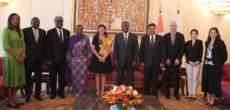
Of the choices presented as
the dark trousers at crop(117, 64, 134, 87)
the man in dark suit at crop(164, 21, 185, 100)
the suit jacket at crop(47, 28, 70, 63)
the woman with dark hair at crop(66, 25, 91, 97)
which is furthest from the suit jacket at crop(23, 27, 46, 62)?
the man in dark suit at crop(164, 21, 185, 100)

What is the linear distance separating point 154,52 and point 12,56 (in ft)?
8.97

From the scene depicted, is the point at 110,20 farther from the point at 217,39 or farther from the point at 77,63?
the point at 217,39

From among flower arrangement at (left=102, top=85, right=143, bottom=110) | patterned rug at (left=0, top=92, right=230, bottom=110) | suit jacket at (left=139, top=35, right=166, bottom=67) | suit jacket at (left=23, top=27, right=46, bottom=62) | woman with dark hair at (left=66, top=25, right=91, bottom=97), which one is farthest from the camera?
suit jacket at (left=139, top=35, right=166, bottom=67)

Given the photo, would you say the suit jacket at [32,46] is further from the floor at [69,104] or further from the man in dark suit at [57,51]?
the floor at [69,104]

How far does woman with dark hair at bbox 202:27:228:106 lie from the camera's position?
3.93 metres

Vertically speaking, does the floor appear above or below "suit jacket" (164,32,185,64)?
below

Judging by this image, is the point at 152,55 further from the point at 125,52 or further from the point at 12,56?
the point at 12,56

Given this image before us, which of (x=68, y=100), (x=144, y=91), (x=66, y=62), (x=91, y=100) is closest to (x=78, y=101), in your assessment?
(x=91, y=100)

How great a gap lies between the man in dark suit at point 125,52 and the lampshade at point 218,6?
271cm

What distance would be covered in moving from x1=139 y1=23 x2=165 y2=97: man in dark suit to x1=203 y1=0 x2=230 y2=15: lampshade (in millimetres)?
2261

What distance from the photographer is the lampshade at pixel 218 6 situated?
5.29 metres

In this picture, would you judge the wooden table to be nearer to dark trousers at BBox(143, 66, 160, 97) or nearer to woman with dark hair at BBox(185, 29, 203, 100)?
dark trousers at BBox(143, 66, 160, 97)

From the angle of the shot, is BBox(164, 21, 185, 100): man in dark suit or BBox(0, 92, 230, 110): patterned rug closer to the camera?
BBox(0, 92, 230, 110): patterned rug

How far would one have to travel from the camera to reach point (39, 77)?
390 centimetres
